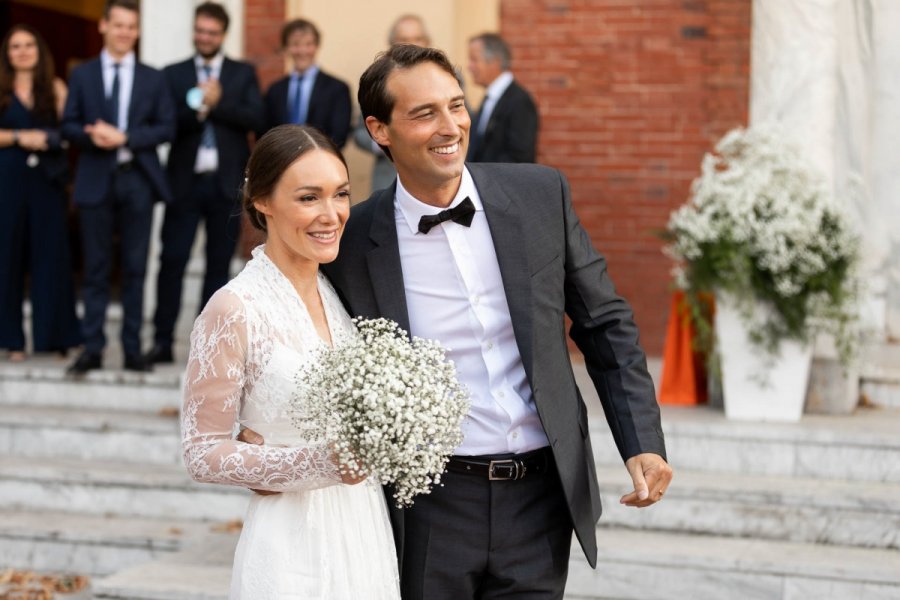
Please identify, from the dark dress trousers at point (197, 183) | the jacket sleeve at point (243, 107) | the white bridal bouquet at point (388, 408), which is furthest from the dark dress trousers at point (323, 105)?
the white bridal bouquet at point (388, 408)

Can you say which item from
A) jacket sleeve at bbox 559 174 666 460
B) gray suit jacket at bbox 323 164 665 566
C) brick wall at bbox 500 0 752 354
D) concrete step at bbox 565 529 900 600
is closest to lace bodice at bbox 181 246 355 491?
gray suit jacket at bbox 323 164 665 566

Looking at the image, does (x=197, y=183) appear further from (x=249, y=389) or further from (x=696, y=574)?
(x=249, y=389)

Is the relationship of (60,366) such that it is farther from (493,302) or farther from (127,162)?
(493,302)

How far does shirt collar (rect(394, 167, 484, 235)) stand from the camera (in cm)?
358

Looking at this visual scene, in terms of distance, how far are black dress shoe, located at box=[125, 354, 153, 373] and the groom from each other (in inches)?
186

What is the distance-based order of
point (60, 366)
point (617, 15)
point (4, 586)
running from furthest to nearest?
point (617, 15), point (60, 366), point (4, 586)

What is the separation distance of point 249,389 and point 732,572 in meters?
3.13

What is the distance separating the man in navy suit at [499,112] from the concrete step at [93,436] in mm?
2557

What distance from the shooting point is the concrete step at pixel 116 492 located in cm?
709

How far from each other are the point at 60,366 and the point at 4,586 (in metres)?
2.00

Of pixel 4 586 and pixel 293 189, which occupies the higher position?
pixel 293 189

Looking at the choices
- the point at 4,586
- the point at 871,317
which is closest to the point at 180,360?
the point at 4,586

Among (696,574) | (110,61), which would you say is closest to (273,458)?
(696,574)

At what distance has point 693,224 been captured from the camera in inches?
278
